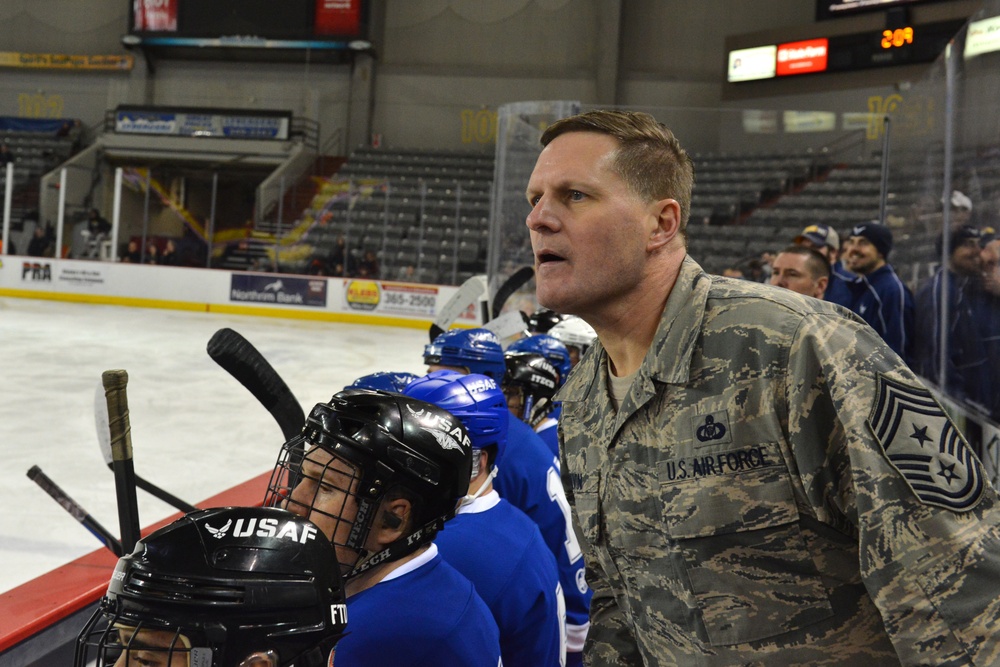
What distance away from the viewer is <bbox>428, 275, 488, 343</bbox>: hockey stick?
16.2 ft

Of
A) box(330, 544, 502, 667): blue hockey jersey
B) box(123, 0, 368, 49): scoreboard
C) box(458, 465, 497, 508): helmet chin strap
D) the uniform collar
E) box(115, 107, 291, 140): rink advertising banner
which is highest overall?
box(123, 0, 368, 49): scoreboard

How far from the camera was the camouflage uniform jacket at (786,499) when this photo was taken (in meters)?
1.01

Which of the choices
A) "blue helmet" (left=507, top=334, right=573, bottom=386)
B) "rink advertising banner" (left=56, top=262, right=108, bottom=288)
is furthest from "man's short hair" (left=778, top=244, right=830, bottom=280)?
"rink advertising banner" (left=56, top=262, right=108, bottom=288)

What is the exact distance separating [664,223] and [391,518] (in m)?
0.69

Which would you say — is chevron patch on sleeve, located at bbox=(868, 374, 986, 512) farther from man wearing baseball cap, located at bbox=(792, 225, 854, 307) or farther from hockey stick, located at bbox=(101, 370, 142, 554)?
man wearing baseball cap, located at bbox=(792, 225, 854, 307)

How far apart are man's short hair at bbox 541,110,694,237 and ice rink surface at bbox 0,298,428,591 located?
9.51 feet

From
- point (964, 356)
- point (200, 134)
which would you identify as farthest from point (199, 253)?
point (964, 356)

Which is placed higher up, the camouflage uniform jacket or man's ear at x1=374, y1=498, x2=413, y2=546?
the camouflage uniform jacket

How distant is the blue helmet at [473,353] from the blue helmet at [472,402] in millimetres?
1115

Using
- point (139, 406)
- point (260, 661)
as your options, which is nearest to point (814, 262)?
point (260, 661)

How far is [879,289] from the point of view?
4598mm

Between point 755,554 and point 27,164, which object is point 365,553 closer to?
point 755,554

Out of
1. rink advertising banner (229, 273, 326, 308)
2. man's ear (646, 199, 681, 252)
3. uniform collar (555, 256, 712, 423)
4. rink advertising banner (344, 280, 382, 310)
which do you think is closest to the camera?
uniform collar (555, 256, 712, 423)

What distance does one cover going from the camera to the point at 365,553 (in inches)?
60.7
